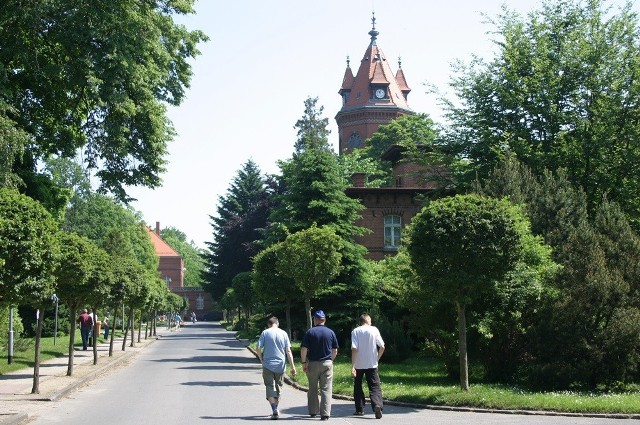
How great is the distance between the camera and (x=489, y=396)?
56.5 feet

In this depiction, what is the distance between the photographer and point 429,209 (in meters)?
18.5

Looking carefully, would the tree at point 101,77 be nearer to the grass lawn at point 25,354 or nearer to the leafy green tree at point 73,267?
the leafy green tree at point 73,267

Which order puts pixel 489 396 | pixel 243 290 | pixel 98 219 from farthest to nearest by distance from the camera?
pixel 98 219 < pixel 243 290 < pixel 489 396

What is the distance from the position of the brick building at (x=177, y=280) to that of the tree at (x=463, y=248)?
127 meters

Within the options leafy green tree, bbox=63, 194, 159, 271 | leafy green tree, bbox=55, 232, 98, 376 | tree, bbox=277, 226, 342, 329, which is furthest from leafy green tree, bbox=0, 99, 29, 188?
leafy green tree, bbox=63, 194, 159, 271

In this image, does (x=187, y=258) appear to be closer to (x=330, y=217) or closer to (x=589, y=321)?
(x=330, y=217)

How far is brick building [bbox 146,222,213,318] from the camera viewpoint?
146m

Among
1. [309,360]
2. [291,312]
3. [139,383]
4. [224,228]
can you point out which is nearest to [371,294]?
[291,312]

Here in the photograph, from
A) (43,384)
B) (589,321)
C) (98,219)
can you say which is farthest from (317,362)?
(98,219)

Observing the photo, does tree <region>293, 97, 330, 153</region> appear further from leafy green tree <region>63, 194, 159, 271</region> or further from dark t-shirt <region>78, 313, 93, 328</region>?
dark t-shirt <region>78, 313, 93, 328</region>

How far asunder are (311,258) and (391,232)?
25596 mm

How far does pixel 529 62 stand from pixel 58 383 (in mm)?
27464

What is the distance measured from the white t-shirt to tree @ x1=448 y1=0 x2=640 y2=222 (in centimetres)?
2361

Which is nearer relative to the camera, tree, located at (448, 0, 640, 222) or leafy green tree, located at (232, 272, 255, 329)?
tree, located at (448, 0, 640, 222)
